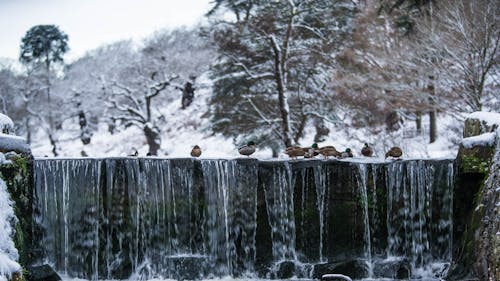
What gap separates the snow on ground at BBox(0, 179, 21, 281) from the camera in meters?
5.42

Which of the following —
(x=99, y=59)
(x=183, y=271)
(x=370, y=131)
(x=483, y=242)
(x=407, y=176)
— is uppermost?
(x=99, y=59)

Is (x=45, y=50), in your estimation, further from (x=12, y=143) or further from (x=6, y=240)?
(x=6, y=240)

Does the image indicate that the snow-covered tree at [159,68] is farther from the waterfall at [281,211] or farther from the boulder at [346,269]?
the boulder at [346,269]

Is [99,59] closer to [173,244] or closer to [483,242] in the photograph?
[173,244]

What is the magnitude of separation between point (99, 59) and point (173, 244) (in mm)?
35322

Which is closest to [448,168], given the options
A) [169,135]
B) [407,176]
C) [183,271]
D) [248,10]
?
[407,176]

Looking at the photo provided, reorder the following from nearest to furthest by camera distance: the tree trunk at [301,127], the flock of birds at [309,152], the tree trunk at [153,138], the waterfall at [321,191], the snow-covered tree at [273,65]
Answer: the flock of birds at [309,152] → the waterfall at [321,191] → the tree trunk at [301,127] → the snow-covered tree at [273,65] → the tree trunk at [153,138]

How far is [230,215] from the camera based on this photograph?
862cm

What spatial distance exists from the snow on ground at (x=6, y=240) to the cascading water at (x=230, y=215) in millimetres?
2129

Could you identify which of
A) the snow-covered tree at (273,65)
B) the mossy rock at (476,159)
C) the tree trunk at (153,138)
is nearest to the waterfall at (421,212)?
the mossy rock at (476,159)

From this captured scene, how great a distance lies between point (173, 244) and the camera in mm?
8719

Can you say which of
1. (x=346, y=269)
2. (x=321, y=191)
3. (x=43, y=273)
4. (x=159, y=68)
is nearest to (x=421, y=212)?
(x=346, y=269)

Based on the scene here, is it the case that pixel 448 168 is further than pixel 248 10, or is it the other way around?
pixel 248 10

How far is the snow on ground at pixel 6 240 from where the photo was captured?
542 cm
